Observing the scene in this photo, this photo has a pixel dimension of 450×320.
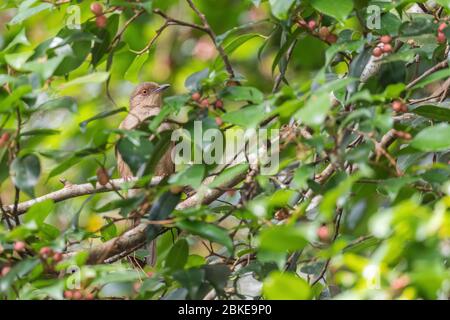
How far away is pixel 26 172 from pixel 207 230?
66cm

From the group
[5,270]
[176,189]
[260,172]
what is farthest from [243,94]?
[5,270]

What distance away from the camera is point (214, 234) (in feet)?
9.67

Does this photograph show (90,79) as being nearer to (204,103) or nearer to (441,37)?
(204,103)

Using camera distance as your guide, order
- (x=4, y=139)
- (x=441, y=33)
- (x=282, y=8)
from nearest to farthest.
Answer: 1. (x=4, y=139)
2. (x=282, y=8)
3. (x=441, y=33)

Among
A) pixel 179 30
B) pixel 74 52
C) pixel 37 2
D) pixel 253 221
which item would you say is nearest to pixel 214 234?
pixel 253 221

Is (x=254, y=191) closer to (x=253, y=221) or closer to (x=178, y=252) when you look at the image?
(x=253, y=221)

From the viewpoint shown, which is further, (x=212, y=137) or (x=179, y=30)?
(x=179, y=30)

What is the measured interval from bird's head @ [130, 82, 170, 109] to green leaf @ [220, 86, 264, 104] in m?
3.46

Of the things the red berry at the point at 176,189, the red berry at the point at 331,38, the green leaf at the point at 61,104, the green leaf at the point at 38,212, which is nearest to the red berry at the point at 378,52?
the red berry at the point at 331,38

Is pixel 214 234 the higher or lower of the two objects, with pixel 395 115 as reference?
lower

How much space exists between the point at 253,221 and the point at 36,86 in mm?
886

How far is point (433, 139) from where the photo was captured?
9.52 ft

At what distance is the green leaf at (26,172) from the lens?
9.95 ft
